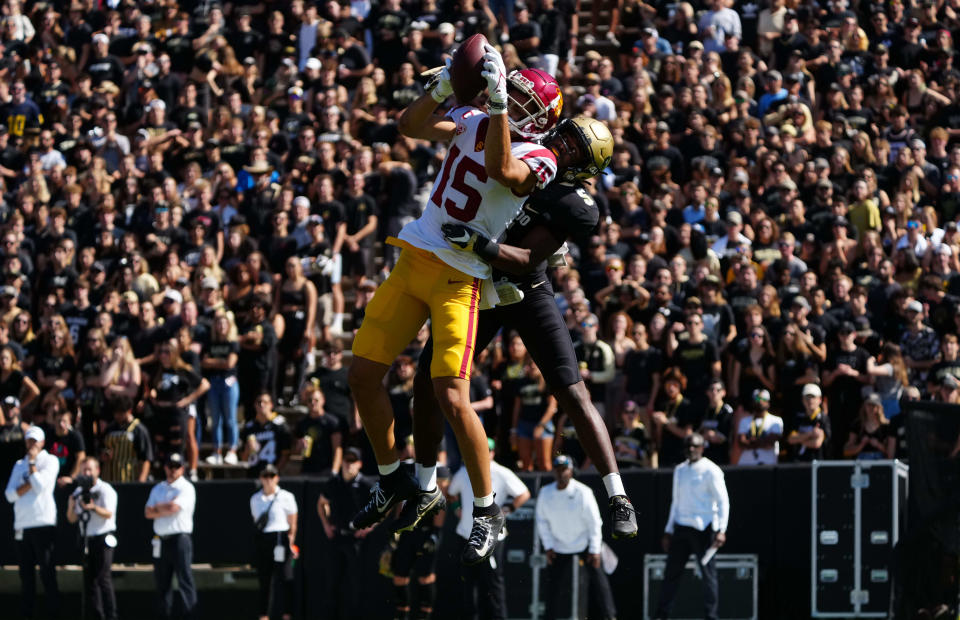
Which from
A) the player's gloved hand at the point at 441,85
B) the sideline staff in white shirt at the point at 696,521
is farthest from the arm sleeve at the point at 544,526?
the player's gloved hand at the point at 441,85

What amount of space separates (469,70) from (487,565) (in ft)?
28.3

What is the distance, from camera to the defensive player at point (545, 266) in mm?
7324

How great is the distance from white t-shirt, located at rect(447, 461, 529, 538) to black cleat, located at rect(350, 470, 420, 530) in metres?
6.45

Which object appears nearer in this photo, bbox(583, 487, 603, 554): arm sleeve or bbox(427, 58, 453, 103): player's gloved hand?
bbox(427, 58, 453, 103): player's gloved hand

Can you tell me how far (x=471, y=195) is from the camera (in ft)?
23.8


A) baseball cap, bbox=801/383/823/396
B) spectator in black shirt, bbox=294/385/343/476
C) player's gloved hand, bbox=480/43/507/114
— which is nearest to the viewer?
player's gloved hand, bbox=480/43/507/114

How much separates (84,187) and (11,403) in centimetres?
352

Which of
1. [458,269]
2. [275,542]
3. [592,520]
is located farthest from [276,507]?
[458,269]

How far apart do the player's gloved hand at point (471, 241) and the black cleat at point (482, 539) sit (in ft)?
3.99

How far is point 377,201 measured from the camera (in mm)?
17375

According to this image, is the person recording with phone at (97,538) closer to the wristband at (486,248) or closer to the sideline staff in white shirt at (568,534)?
the sideline staff in white shirt at (568,534)

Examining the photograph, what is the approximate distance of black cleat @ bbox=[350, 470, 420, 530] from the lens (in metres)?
7.75

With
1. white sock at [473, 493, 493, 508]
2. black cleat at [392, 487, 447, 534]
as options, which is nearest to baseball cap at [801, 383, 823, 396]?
black cleat at [392, 487, 447, 534]

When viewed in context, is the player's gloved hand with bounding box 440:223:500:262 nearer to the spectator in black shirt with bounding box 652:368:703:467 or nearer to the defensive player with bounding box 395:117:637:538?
the defensive player with bounding box 395:117:637:538
